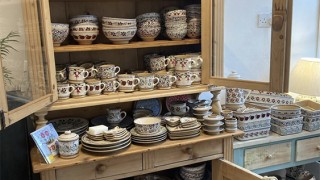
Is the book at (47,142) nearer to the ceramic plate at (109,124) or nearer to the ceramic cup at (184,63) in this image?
the ceramic plate at (109,124)

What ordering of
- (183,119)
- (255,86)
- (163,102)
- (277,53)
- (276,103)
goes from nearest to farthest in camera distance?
1. (277,53)
2. (255,86)
3. (183,119)
4. (163,102)
5. (276,103)

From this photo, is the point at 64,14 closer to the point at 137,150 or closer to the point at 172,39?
the point at 172,39

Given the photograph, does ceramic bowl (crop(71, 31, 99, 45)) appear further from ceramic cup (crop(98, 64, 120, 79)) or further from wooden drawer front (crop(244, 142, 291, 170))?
wooden drawer front (crop(244, 142, 291, 170))

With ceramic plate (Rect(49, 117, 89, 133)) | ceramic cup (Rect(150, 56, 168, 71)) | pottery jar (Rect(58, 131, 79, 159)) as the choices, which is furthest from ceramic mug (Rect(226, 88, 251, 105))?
pottery jar (Rect(58, 131, 79, 159))

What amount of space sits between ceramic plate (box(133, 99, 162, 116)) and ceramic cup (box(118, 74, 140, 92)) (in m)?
0.24

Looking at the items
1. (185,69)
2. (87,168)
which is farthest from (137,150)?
(185,69)

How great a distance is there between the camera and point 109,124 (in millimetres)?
1529

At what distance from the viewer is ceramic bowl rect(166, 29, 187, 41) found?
1.56 metres

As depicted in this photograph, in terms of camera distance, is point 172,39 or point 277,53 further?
point 172,39

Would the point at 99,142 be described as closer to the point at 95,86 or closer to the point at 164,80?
the point at 95,86

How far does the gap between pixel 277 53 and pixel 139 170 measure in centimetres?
74

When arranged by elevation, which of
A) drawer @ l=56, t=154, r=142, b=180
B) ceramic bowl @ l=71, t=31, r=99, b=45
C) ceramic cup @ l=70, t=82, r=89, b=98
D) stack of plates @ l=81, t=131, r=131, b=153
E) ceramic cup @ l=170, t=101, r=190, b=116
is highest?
ceramic bowl @ l=71, t=31, r=99, b=45

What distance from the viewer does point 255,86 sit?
1373mm

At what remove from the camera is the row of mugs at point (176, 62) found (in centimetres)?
154
